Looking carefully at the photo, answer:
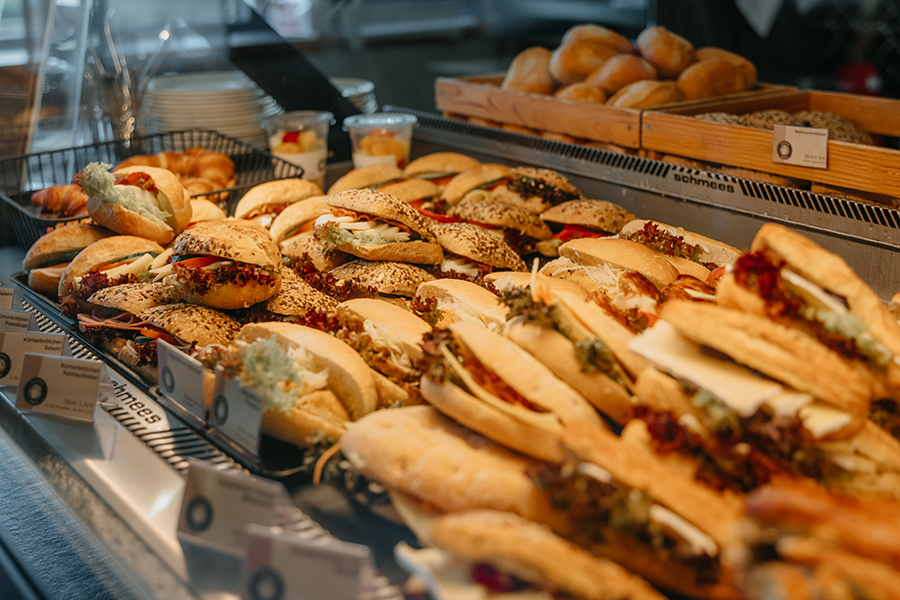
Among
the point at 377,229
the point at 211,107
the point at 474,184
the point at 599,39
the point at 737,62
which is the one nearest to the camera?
the point at 377,229

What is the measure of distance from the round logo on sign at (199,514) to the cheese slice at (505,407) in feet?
2.03

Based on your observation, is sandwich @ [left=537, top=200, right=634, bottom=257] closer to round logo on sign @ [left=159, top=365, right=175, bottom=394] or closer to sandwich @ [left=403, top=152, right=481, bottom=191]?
sandwich @ [left=403, top=152, right=481, bottom=191]

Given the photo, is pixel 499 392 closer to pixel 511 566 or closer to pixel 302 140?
pixel 511 566

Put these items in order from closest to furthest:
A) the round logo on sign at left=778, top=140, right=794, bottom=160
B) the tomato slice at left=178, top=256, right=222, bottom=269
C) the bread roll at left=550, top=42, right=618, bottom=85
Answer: the tomato slice at left=178, top=256, right=222, bottom=269 < the round logo on sign at left=778, top=140, right=794, bottom=160 < the bread roll at left=550, top=42, right=618, bottom=85

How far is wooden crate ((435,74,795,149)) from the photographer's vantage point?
3.58 m

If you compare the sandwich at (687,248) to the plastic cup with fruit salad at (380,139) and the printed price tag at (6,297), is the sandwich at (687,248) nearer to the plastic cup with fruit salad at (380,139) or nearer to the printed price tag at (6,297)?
the plastic cup with fruit salad at (380,139)

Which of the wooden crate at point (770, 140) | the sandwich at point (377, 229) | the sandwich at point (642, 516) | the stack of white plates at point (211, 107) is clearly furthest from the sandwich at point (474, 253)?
the stack of white plates at point (211, 107)

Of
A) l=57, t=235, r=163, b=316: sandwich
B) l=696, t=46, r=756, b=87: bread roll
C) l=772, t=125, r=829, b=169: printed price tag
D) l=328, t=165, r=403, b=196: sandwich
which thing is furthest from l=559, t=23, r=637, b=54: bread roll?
l=57, t=235, r=163, b=316: sandwich

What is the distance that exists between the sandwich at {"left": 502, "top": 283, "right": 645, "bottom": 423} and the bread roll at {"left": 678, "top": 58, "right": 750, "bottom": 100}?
254cm

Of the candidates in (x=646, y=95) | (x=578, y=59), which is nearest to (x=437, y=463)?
(x=646, y=95)

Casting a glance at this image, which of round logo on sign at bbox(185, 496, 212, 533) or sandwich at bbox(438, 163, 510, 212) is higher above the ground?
sandwich at bbox(438, 163, 510, 212)

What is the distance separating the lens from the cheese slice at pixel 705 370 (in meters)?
1.40

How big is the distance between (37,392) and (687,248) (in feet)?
7.49

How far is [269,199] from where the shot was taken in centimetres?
349
